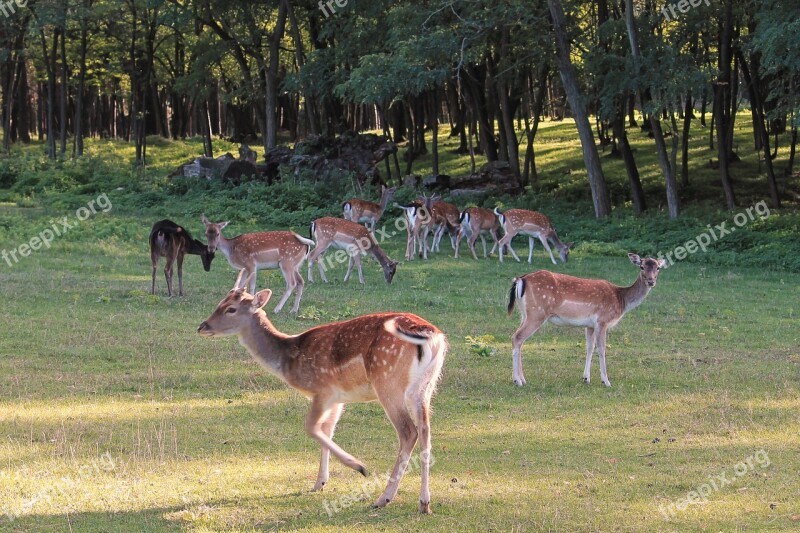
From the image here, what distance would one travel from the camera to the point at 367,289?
17516mm

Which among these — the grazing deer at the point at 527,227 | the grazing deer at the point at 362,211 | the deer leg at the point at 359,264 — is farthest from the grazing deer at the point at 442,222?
the deer leg at the point at 359,264

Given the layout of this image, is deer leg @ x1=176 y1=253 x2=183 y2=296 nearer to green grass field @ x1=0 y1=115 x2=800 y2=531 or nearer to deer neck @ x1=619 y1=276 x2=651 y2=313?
green grass field @ x1=0 y1=115 x2=800 y2=531

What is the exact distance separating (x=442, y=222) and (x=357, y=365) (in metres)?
16.8

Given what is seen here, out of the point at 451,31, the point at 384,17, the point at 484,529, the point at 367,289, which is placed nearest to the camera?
the point at 484,529

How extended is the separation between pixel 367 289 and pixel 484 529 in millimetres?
11347

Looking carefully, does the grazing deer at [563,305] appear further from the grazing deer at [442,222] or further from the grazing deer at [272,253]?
the grazing deer at [442,222]

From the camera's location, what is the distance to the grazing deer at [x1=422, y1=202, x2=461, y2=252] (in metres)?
23.3

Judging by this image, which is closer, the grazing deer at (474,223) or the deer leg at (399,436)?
the deer leg at (399,436)

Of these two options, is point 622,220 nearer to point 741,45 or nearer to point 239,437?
point 741,45

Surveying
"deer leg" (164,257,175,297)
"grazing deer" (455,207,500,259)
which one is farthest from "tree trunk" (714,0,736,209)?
"deer leg" (164,257,175,297)

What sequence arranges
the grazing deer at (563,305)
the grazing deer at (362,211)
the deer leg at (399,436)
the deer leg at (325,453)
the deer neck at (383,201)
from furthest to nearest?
the deer neck at (383,201) → the grazing deer at (362,211) → the grazing deer at (563,305) → the deer leg at (325,453) → the deer leg at (399,436)

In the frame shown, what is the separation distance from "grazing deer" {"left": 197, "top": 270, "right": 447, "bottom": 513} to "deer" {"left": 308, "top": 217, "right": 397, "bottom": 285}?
10.9 m

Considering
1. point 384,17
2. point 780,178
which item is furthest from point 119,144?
point 780,178

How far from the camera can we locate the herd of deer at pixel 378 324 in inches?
258
